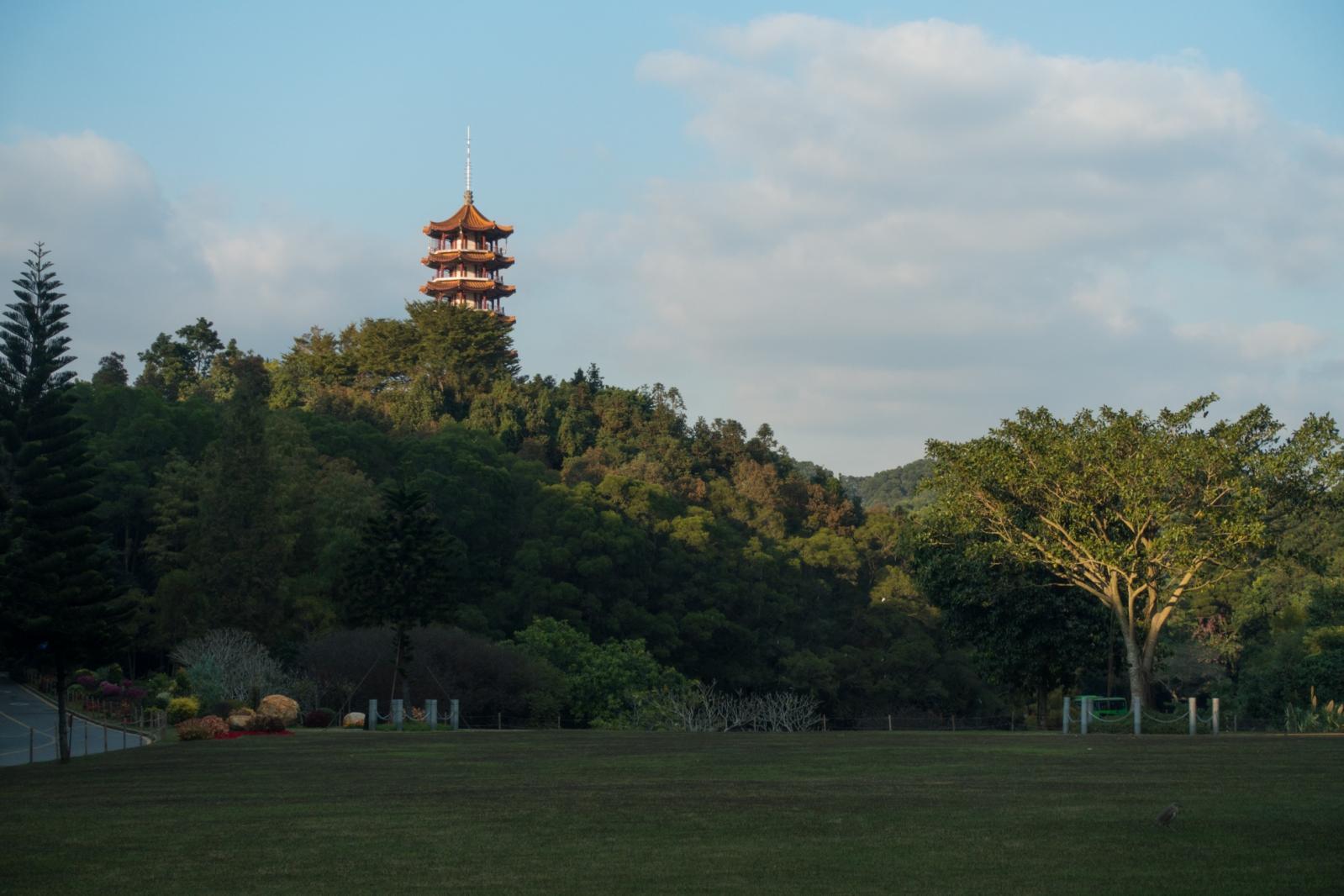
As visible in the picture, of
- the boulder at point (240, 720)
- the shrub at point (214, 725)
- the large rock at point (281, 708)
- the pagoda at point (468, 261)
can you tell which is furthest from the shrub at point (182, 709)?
the pagoda at point (468, 261)

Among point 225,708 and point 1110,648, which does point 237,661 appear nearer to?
point 225,708

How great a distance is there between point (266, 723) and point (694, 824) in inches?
692

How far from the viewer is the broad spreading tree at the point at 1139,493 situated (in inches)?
1113

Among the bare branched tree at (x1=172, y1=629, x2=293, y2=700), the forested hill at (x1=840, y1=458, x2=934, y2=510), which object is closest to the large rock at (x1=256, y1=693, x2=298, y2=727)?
the bare branched tree at (x1=172, y1=629, x2=293, y2=700)

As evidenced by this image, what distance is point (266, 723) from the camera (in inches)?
1049

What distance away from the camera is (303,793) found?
14219 mm

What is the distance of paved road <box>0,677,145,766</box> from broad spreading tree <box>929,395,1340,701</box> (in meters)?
19.2

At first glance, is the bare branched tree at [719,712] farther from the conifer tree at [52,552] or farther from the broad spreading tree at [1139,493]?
the conifer tree at [52,552]

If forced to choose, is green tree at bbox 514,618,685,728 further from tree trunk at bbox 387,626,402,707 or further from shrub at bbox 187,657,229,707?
shrub at bbox 187,657,229,707

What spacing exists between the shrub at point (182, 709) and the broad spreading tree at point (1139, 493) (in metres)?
18.1

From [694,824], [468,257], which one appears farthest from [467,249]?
[694,824]

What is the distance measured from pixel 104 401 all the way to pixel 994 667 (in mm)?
38402

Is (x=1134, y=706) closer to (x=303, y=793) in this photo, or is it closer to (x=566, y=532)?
(x=303, y=793)

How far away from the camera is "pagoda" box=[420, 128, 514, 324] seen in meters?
89.4
